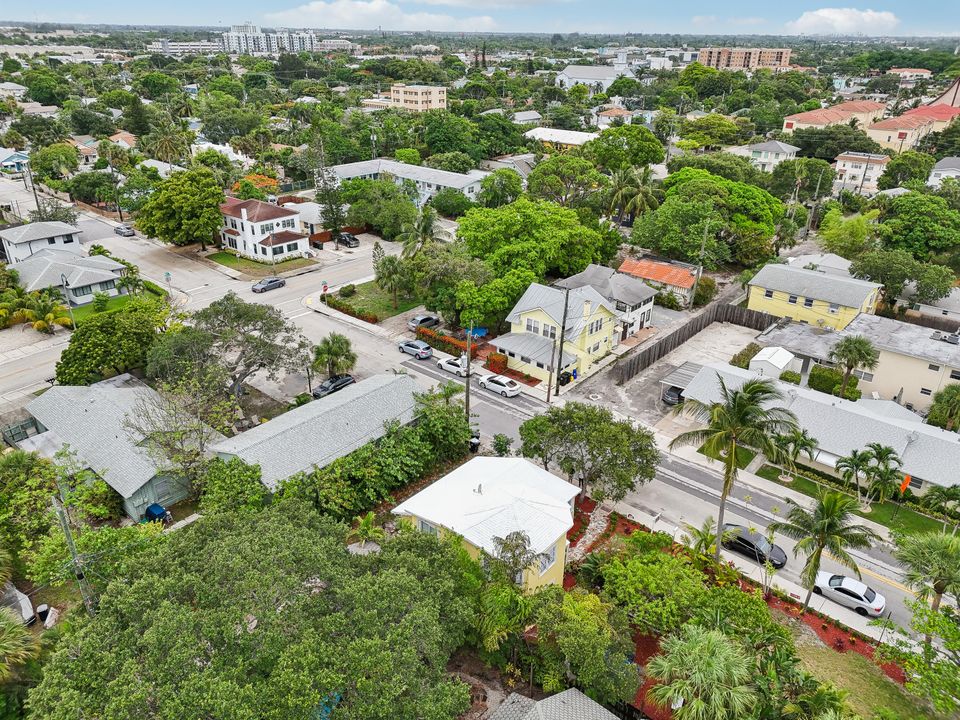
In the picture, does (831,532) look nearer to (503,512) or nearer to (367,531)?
(503,512)

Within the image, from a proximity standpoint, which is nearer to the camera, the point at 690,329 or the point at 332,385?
the point at 332,385

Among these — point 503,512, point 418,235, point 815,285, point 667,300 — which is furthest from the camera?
point 667,300

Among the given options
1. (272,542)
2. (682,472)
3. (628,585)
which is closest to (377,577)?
(272,542)

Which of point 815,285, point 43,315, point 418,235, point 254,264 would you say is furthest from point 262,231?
point 815,285

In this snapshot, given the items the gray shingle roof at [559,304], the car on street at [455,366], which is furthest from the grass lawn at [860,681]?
the car on street at [455,366]

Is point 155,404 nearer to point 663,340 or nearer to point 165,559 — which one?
point 165,559

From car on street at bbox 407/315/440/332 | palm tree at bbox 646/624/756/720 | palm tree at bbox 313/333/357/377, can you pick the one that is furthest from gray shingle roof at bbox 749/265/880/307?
palm tree at bbox 646/624/756/720

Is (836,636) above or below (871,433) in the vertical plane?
below
